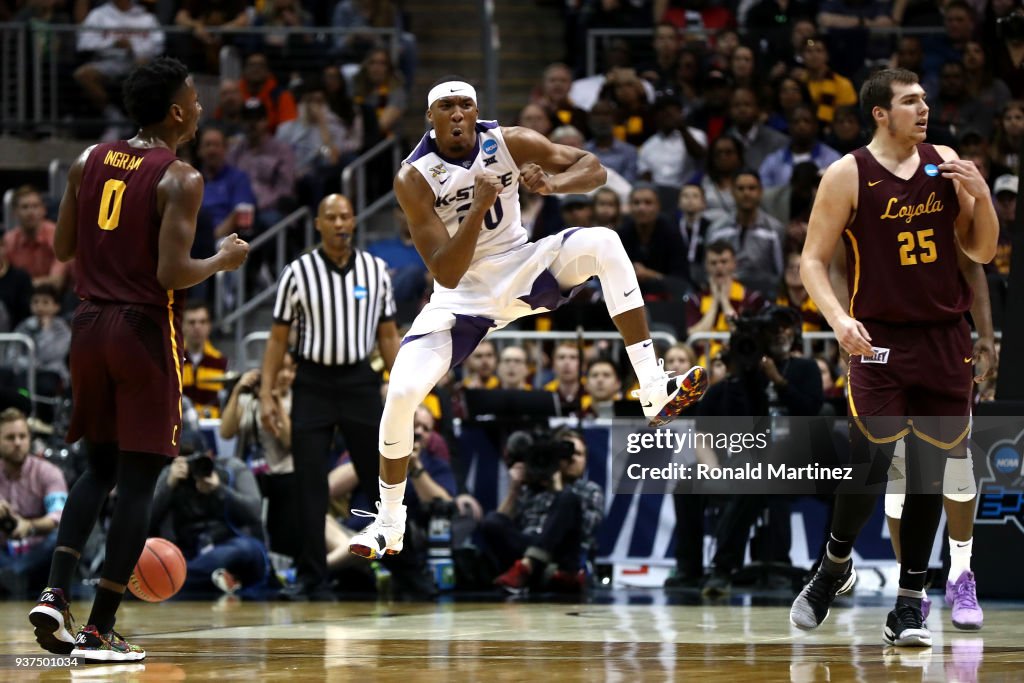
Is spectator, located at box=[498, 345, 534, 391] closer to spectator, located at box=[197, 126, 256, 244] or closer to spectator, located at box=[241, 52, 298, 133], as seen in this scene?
spectator, located at box=[197, 126, 256, 244]

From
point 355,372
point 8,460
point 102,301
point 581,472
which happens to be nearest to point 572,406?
point 581,472

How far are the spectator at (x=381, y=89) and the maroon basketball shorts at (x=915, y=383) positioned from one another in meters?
9.12

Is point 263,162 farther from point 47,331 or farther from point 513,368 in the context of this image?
point 513,368

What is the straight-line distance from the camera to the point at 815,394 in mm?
9828

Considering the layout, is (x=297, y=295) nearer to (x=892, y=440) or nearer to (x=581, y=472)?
(x=581, y=472)

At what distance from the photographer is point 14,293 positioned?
13.3m

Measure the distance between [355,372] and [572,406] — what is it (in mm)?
1960

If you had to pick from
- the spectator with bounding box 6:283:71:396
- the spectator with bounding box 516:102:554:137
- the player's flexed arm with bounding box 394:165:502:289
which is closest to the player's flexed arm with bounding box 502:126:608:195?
the player's flexed arm with bounding box 394:165:502:289

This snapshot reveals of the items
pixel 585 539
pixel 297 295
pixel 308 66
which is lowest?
pixel 585 539

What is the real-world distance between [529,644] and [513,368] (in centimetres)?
440

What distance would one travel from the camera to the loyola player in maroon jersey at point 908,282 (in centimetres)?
671

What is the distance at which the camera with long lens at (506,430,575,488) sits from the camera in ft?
34.1

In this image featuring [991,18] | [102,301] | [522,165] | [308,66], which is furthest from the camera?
[308,66]

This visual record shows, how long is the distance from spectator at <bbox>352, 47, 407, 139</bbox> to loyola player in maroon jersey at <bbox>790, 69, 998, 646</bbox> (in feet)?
29.3
